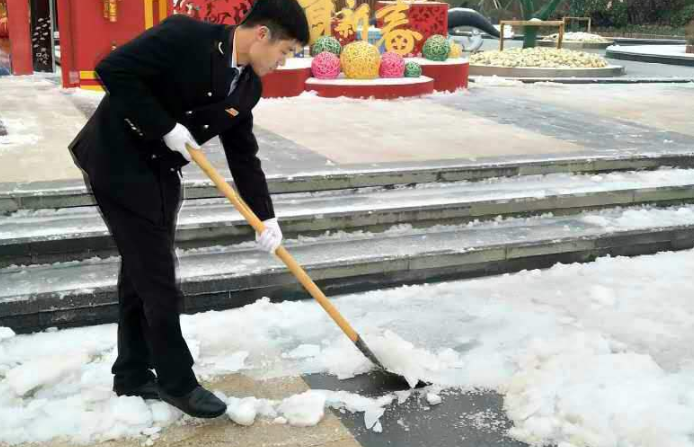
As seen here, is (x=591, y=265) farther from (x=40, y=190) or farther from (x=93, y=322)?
(x=40, y=190)

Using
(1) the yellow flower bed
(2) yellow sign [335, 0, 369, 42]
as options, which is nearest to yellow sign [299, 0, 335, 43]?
(2) yellow sign [335, 0, 369, 42]

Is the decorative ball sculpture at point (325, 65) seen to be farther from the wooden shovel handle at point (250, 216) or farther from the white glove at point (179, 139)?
the white glove at point (179, 139)

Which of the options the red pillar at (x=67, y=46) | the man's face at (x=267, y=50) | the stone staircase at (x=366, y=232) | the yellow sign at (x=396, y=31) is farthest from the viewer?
the yellow sign at (x=396, y=31)

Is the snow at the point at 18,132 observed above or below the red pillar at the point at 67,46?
below

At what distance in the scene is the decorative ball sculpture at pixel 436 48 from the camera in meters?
10.1

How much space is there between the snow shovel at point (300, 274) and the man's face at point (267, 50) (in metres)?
0.37

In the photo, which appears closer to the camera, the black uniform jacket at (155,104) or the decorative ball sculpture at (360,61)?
the black uniform jacket at (155,104)

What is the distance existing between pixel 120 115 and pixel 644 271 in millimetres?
3429

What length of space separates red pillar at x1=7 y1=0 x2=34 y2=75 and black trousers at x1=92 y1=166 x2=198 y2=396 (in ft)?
31.5

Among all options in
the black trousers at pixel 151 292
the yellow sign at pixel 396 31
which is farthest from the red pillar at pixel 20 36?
the black trousers at pixel 151 292

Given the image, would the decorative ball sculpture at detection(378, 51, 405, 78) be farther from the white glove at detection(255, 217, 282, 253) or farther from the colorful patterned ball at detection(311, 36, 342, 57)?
the white glove at detection(255, 217, 282, 253)

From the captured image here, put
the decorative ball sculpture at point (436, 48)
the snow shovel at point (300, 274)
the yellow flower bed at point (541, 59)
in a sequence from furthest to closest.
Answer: the yellow flower bed at point (541, 59), the decorative ball sculpture at point (436, 48), the snow shovel at point (300, 274)

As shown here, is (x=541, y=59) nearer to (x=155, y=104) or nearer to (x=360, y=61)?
(x=360, y=61)

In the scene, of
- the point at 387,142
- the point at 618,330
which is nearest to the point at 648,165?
the point at 387,142
